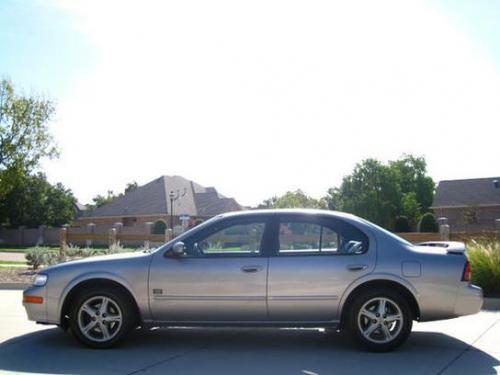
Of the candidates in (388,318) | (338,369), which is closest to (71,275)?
(338,369)

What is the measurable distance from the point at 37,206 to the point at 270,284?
6247 centimetres

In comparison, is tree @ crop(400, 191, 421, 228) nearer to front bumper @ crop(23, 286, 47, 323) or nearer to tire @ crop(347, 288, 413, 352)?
tire @ crop(347, 288, 413, 352)

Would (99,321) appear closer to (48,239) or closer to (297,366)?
(297,366)

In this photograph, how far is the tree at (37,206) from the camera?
6100 centimetres

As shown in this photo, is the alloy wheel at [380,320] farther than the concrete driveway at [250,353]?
Yes

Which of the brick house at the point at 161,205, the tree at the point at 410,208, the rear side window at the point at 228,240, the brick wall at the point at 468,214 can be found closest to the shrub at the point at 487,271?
the rear side window at the point at 228,240

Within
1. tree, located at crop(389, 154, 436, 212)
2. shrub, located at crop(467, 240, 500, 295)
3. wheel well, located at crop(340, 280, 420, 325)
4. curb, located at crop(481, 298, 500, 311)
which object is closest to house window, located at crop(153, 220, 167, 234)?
shrub, located at crop(467, 240, 500, 295)

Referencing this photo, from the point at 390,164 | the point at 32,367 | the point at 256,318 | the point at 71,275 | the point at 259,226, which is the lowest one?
the point at 32,367

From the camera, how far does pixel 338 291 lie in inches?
253

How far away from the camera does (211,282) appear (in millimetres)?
6488

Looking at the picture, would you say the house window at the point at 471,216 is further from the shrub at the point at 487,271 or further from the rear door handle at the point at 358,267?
the rear door handle at the point at 358,267

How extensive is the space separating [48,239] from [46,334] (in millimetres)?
49687

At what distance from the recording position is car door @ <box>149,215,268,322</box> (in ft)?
21.2

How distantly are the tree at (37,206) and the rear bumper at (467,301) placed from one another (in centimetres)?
5645
